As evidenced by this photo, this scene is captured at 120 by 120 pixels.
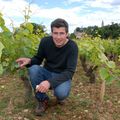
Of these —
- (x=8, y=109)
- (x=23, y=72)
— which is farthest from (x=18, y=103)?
(x=23, y=72)

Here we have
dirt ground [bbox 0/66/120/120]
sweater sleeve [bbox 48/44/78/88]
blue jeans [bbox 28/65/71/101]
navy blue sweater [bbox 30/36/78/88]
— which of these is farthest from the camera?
dirt ground [bbox 0/66/120/120]

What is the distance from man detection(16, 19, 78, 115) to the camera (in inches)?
159

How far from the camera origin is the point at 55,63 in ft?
14.4

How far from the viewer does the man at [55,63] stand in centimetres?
405

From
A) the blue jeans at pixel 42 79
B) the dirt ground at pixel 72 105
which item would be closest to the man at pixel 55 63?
the blue jeans at pixel 42 79

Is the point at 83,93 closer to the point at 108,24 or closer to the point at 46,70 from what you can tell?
the point at 46,70

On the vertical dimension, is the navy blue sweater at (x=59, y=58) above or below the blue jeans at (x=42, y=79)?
above

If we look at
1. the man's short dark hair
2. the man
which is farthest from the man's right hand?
the man's short dark hair

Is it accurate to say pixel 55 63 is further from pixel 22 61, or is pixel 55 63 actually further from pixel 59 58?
pixel 22 61

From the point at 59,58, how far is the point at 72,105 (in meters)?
0.83

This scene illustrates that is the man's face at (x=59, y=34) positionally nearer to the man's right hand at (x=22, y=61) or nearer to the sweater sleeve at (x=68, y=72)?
the sweater sleeve at (x=68, y=72)

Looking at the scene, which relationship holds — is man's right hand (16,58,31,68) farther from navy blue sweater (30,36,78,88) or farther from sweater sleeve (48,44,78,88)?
sweater sleeve (48,44,78,88)

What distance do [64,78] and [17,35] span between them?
0.77 meters

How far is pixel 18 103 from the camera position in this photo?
4.92m
